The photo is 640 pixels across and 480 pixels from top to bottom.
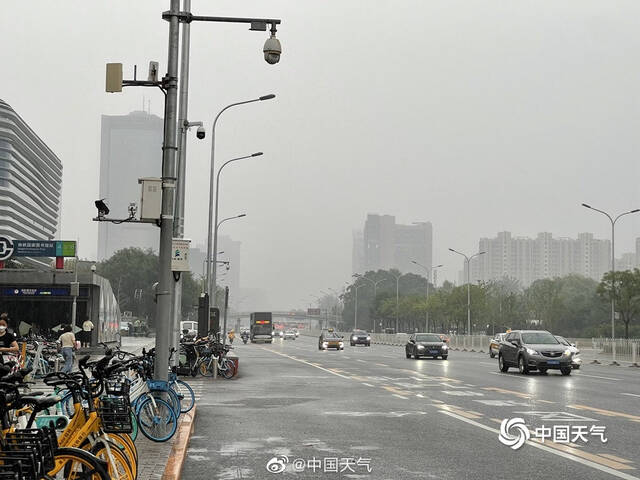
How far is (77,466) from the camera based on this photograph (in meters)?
5.70

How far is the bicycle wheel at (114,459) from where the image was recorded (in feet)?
20.8

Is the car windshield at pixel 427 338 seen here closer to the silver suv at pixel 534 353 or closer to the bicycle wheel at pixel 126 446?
the silver suv at pixel 534 353

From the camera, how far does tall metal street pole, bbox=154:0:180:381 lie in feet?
35.3

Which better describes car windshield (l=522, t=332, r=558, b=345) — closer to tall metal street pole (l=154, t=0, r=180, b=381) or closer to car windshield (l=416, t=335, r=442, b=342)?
car windshield (l=416, t=335, r=442, b=342)

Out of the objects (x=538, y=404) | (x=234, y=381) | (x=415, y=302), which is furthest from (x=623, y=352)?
(x=415, y=302)

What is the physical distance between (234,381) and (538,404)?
9.94 m

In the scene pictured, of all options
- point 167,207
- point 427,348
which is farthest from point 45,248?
point 167,207

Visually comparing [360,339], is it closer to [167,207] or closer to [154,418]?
[154,418]

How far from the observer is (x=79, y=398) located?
6.64 metres

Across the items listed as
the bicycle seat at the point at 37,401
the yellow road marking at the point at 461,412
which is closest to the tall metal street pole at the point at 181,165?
the yellow road marking at the point at 461,412

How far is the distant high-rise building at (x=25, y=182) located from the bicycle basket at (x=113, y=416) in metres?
143

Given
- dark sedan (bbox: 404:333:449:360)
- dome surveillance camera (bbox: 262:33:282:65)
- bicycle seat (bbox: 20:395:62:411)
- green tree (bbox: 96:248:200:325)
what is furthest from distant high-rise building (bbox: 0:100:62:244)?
bicycle seat (bbox: 20:395:62:411)

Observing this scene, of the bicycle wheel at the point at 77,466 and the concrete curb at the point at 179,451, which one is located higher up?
the bicycle wheel at the point at 77,466

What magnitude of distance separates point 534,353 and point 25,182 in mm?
140722
